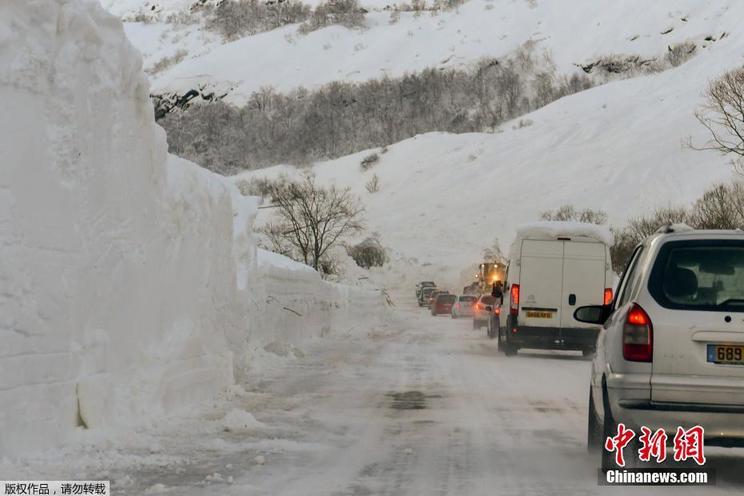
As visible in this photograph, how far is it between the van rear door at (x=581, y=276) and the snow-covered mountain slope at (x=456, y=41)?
11022cm

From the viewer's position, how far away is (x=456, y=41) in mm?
166625

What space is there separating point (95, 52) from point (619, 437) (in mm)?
5641

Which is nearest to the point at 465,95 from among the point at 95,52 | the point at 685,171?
the point at 685,171

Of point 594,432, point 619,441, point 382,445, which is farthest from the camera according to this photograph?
point 382,445

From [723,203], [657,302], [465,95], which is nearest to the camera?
[657,302]

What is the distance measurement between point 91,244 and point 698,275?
5111 millimetres

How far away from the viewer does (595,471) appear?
28.7ft

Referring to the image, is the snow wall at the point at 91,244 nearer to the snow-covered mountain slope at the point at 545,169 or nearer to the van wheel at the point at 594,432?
the van wheel at the point at 594,432

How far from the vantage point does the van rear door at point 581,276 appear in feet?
80.1

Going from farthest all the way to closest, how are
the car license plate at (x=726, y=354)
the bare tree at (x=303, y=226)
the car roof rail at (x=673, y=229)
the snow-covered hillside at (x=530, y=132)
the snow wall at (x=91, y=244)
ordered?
the snow-covered hillside at (x=530, y=132) → the bare tree at (x=303, y=226) → the snow wall at (x=91, y=244) → the car roof rail at (x=673, y=229) → the car license plate at (x=726, y=354)

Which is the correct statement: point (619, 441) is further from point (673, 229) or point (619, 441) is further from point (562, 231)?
point (562, 231)

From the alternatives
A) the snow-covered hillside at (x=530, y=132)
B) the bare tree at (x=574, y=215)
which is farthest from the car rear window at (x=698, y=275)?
the snow-covered hillside at (x=530, y=132)

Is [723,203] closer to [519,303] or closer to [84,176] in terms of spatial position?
[519,303]

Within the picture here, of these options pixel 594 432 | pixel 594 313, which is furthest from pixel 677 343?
pixel 594 313
